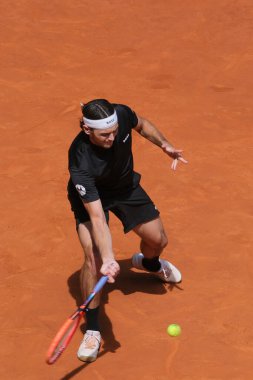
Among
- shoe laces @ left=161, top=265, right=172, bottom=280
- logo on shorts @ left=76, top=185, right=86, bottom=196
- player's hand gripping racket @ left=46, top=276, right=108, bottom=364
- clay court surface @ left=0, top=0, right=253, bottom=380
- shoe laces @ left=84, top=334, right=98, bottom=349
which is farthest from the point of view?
shoe laces @ left=161, top=265, right=172, bottom=280

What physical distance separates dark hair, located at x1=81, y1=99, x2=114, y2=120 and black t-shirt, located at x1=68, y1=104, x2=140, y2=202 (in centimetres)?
27

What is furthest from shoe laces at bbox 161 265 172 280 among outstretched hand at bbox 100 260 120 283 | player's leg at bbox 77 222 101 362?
outstretched hand at bbox 100 260 120 283

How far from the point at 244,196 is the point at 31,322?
3.24 m

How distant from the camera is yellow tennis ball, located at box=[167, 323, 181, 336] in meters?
7.11

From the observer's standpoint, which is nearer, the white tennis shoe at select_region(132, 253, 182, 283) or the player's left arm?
the player's left arm

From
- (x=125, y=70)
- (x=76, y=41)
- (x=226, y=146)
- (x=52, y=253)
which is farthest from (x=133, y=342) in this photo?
(x=76, y=41)

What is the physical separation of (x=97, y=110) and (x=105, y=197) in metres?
0.95

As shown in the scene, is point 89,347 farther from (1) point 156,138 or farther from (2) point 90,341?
(1) point 156,138

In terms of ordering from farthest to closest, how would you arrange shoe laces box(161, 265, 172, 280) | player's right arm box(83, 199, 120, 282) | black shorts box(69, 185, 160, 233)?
shoe laces box(161, 265, 172, 280) → black shorts box(69, 185, 160, 233) → player's right arm box(83, 199, 120, 282)

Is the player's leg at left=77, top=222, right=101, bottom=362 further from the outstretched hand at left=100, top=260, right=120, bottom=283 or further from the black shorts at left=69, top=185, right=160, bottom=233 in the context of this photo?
the outstretched hand at left=100, top=260, right=120, bottom=283

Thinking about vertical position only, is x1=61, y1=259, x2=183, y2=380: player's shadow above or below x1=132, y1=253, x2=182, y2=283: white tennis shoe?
below

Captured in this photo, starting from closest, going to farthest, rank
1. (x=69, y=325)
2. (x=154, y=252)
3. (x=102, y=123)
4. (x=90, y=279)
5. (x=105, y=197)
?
1. (x=69, y=325)
2. (x=102, y=123)
3. (x=90, y=279)
4. (x=105, y=197)
5. (x=154, y=252)

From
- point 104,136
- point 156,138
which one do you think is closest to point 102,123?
point 104,136

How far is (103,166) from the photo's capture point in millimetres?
6910
